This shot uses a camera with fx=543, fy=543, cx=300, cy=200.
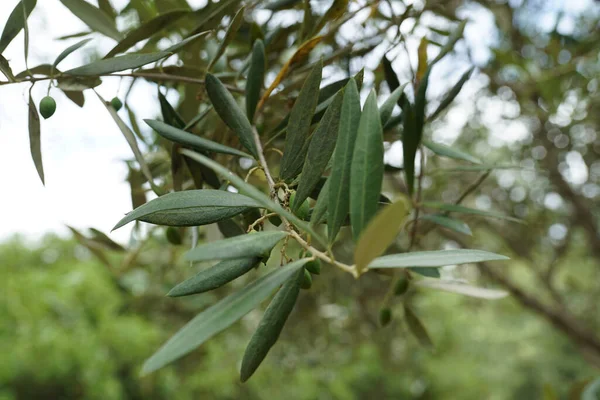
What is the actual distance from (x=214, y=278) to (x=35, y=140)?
242 mm

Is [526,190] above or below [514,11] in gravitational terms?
below

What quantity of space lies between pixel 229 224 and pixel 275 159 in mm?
223

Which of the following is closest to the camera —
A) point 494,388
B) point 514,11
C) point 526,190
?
point 514,11

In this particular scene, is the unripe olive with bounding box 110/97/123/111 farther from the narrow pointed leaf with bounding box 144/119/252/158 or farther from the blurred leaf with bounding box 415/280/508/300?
the blurred leaf with bounding box 415/280/508/300

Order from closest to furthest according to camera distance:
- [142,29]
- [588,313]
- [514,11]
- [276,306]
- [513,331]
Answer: [276,306] < [142,29] < [514,11] < [588,313] < [513,331]

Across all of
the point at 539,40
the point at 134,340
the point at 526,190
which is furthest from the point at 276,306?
the point at 134,340

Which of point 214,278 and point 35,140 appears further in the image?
point 35,140

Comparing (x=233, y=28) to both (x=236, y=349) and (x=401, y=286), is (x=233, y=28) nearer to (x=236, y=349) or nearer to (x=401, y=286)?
(x=401, y=286)

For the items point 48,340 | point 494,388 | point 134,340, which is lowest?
point 494,388

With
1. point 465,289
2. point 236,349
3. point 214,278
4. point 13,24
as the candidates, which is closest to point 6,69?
point 13,24

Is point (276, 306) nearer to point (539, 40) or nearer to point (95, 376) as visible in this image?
point (539, 40)

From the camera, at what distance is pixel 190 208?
382mm

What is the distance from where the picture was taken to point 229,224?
1.77 feet

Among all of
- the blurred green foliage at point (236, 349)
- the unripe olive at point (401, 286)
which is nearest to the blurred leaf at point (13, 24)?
the unripe olive at point (401, 286)
